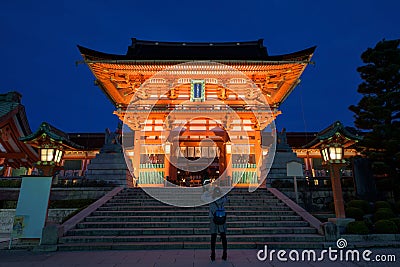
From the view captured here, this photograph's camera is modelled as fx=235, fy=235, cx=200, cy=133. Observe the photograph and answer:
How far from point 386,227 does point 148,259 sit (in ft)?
24.8

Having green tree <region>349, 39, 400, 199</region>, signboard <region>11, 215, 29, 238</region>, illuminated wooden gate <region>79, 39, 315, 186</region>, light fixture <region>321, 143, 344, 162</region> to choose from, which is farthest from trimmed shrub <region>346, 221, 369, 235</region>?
signboard <region>11, 215, 29, 238</region>

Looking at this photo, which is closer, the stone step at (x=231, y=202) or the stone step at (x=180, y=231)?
the stone step at (x=180, y=231)

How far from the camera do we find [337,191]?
856 centimetres

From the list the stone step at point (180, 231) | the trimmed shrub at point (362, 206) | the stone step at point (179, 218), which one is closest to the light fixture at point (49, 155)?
the stone step at point (179, 218)

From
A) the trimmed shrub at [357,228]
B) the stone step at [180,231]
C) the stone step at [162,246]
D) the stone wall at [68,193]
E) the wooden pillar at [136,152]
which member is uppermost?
the wooden pillar at [136,152]

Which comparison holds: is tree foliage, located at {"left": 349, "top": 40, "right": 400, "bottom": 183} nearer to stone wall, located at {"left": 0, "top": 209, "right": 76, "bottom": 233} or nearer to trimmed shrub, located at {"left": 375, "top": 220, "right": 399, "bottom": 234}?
trimmed shrub, located at {"left": 375, "top": 220, "right": 399, "bottom": 234}

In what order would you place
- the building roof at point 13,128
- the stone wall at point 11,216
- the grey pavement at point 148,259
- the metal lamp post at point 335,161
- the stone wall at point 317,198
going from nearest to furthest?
the grey pavement at point 148,259 → the metal lamp post at point 335,161 → the stone wall at point 11,216 → the stone wall at point 317,198 → the building roof at point 13,128

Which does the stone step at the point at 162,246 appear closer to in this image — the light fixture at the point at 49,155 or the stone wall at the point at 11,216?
the light fixture at the point at 49,155

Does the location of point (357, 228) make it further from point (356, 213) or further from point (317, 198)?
point (317, 198)

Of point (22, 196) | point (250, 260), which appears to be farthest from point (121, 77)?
point (250, 260)

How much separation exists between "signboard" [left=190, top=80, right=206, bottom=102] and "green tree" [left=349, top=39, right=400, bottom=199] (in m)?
9.37

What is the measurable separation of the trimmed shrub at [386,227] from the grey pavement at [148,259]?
93 centimetres

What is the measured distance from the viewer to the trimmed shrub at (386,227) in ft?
24.9

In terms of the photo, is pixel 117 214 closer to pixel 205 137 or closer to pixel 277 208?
pixel 277 208
